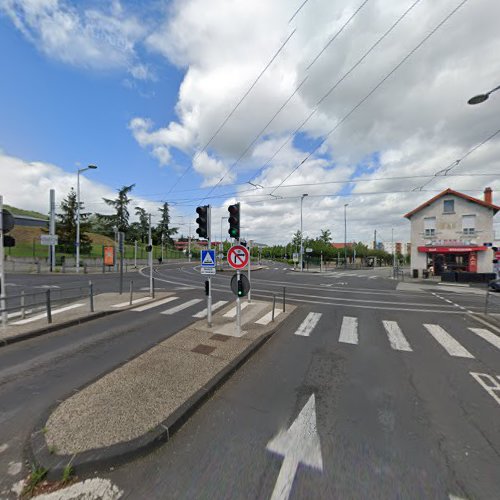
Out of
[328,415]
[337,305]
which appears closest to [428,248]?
[337,305]

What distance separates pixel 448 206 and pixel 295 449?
108 feet

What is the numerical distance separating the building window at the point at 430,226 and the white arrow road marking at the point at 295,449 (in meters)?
31.3

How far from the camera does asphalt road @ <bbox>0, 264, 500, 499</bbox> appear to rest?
7.76 ft

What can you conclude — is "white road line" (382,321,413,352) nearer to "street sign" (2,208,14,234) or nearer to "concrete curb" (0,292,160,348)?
"concrete curb" (0,292,160,348)

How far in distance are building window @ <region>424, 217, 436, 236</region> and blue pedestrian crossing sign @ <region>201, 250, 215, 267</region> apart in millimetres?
29370

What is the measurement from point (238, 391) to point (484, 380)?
4558 millimetres

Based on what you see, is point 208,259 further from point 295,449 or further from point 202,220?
point 295,449

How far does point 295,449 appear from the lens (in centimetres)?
278

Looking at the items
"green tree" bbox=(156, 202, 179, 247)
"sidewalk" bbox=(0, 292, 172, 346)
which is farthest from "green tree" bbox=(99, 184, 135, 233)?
"sidewalk" bbox=(0, 292, 172, 346)

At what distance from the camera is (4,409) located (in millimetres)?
3426

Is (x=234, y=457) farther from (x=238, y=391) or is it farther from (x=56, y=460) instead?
(x=56, y=460)

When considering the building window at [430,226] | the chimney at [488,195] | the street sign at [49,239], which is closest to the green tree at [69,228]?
the street sign at [49,239]

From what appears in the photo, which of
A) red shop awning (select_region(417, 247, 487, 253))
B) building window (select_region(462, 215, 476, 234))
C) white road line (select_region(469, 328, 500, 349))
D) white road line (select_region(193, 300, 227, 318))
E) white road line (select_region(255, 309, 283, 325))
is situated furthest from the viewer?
building window (select_region(462, 215, 476, 234))

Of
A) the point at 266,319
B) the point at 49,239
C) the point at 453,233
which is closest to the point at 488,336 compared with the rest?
the point at 266,319
